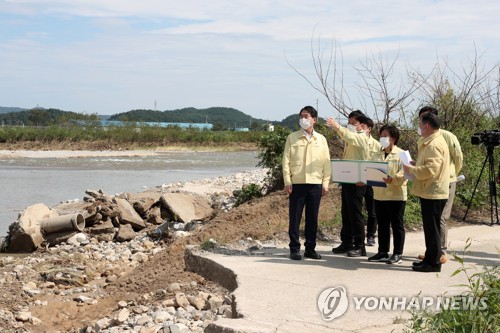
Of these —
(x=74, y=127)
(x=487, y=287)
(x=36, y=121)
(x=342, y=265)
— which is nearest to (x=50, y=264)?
(x=342, y=265)

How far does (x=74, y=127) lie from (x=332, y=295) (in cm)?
6994

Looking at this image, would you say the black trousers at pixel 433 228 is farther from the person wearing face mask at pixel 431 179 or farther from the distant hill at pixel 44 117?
the distant hill at pixel 44 117

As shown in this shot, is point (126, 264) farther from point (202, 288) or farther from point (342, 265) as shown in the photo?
point (342, 265)

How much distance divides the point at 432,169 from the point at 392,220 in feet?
3.54

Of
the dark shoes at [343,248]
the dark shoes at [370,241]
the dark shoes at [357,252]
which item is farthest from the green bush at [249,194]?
the dark shoes at [357,252]

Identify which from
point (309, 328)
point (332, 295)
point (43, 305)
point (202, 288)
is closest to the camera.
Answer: point (309, 328)

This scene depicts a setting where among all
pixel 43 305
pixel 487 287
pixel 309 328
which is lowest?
pixel 43 305

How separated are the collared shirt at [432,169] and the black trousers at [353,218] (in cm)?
135

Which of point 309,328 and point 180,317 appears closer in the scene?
point 309,328

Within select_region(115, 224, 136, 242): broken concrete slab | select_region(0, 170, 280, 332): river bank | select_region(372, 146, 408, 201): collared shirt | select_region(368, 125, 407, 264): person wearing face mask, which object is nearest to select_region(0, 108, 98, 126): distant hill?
select_region(115, 224, 136, 242): broken concrete slab

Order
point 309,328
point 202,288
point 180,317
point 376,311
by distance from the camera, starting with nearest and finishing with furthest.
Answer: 1. point 309,328
2. point 376,311
3. point 180,317
4. point 202,288

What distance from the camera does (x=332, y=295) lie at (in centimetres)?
699

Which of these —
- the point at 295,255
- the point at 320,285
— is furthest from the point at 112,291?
the point at 320,285

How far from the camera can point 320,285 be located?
24.4 feet
